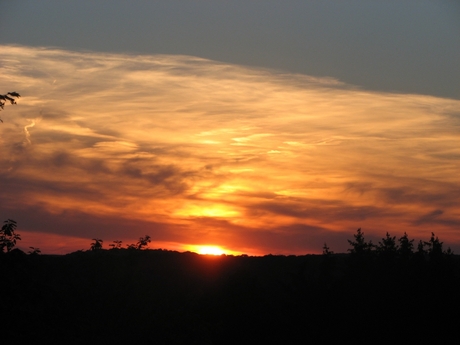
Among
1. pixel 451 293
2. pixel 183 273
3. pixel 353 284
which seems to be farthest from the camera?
pixel 183 273

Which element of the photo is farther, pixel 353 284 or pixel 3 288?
pixel 353 284

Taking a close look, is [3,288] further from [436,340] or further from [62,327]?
[436,340]

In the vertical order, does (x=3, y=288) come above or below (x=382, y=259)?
below

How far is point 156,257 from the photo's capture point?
67.2 metres

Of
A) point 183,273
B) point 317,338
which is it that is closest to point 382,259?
point 317,338

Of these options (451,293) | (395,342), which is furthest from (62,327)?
(451,293)

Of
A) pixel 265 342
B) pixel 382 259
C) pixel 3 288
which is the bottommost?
pixel 265 342

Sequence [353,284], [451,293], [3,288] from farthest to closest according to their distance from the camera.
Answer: [353,284] → [451,293] → [3,288]

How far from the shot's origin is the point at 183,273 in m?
64.5

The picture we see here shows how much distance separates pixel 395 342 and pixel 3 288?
1136 inches

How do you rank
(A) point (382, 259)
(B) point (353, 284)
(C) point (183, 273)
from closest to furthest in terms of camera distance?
(B) point (353, 284), (A) point (382, 259), (C) point (183, 273)

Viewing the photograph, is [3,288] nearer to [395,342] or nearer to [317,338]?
[317,338]

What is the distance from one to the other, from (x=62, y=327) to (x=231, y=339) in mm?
20028

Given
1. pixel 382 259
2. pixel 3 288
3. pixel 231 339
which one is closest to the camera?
pixel 3 288
